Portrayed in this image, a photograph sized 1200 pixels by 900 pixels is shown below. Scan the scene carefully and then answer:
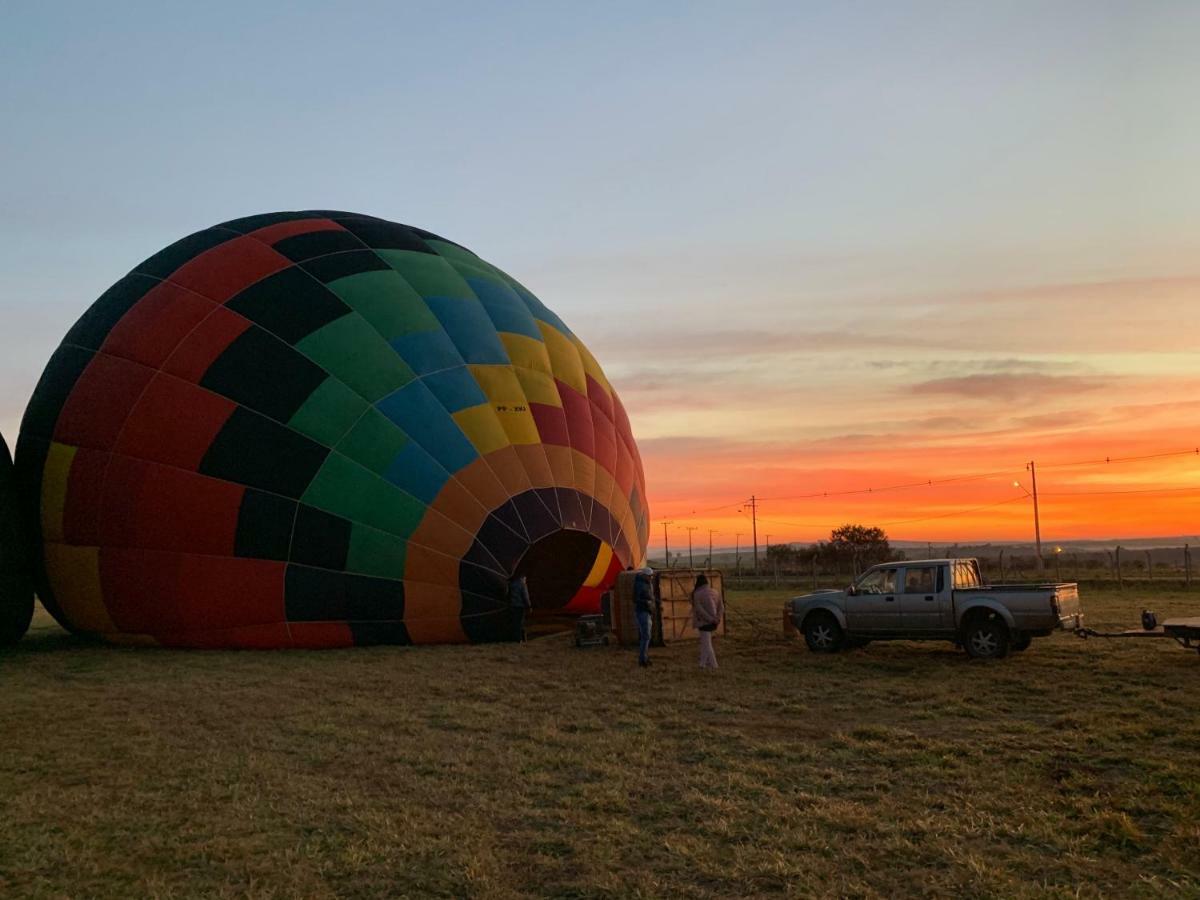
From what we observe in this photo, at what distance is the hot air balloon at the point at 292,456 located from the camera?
1391 centimetres

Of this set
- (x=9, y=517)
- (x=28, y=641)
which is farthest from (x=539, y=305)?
(x=28, y=641)

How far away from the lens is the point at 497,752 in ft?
26.1

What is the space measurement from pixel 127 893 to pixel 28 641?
14247mm

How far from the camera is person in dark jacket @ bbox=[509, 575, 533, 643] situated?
48.7 ft

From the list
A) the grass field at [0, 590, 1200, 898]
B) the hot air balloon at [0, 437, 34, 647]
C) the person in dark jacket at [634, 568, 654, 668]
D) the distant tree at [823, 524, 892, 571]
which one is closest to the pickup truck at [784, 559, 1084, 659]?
the grass field at [0, 590, 1200, 898]

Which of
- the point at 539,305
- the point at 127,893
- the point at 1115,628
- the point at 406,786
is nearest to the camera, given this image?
the point at 127,893

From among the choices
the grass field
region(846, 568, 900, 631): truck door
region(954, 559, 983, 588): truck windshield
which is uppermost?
region(954, 559, 983, 588): truck windshield

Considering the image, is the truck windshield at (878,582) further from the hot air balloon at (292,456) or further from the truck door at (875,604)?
the hot air balloon at (292,456)

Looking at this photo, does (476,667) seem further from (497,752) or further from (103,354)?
(103,354)

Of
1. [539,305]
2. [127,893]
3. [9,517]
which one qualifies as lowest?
[127,893]

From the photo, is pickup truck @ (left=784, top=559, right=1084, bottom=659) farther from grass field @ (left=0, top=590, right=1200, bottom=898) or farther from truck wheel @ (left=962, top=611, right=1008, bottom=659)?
grass field @ (left=0, top=590, right=1200, bottom=898)

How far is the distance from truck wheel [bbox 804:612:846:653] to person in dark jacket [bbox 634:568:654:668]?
8.16 ft

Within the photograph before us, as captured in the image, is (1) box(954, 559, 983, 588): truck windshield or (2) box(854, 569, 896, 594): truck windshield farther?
(2) box(854, 569, 896, 594): truck windshield

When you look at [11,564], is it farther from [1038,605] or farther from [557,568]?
[1038,605]
